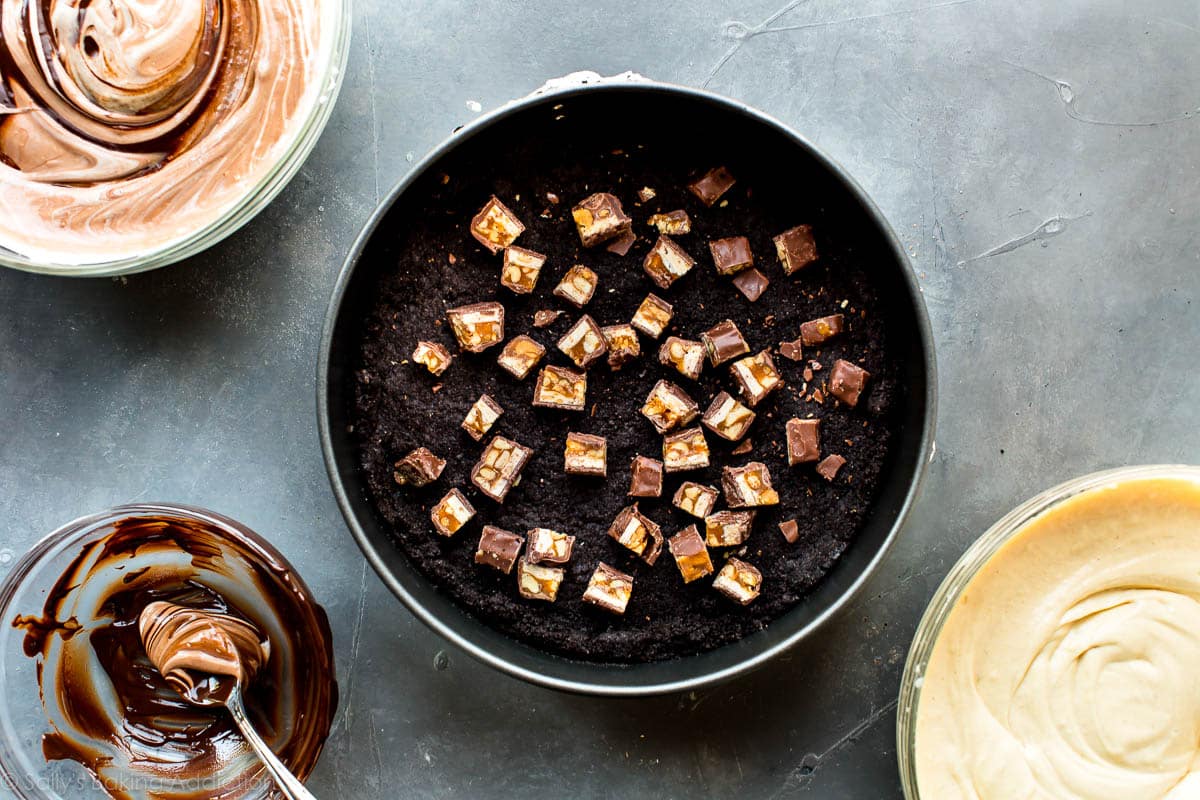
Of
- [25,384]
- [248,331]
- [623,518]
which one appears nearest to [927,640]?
[623,518]

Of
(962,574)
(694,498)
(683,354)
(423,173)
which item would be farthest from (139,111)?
(962,574)

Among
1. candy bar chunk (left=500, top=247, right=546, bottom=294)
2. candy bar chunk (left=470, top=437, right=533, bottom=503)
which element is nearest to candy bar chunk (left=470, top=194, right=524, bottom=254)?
candy bar chunk (left=500, top=247, right=546, bottom=294)

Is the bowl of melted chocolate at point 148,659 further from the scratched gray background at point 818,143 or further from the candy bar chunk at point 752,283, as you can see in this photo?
the candy bar chunk at point 752,283

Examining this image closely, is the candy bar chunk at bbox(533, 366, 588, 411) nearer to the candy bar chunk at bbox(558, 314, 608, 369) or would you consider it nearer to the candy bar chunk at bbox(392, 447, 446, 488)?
the candy bar chunk at bbox(558, 314, 608, 369)

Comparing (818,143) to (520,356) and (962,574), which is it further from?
(962,574)

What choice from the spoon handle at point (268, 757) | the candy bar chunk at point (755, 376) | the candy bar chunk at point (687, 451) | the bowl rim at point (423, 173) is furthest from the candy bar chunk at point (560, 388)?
the spoon handle at point (268, 757)

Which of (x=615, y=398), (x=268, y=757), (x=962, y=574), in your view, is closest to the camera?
(x=268, y=757)
